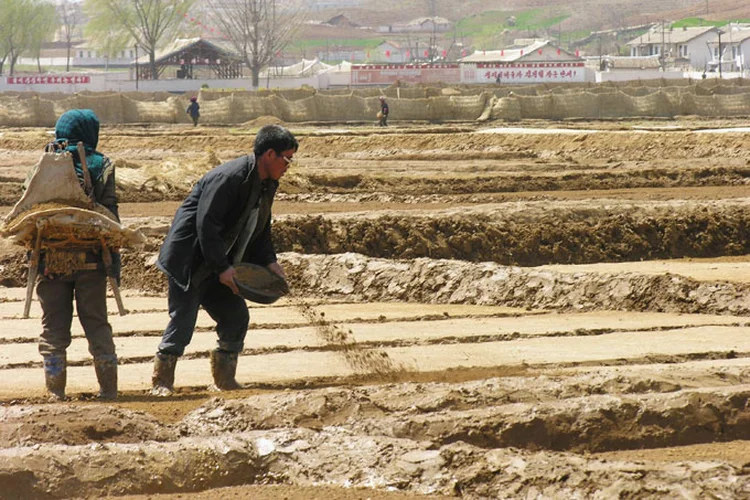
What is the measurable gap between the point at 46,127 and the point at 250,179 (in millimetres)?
36359

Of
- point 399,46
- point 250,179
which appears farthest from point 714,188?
point 399,46

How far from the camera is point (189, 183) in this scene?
20234 mm

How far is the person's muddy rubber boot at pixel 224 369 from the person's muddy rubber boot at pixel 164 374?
11.3 inches

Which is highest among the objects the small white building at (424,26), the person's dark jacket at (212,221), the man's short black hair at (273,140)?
the small white building at (424,26)

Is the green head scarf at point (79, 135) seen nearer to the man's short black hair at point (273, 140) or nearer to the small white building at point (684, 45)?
the man's short black hair at point (273, 140)

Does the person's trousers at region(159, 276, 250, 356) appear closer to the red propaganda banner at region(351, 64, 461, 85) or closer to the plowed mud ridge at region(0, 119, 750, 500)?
the plowed mud ridge at region(0, 119, 750, 500)

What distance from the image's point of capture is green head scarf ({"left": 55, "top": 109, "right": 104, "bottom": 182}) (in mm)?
6531

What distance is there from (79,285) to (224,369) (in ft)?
3.51

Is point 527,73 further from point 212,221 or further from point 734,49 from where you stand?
point 212,221

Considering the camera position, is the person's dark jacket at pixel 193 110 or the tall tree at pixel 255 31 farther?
the tall tree at pixel 255 31

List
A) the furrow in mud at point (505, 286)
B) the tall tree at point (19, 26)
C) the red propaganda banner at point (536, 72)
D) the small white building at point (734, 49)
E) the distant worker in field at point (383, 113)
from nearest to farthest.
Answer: the furrow in mud at point (505, 286), the distant worker in field at point (383, 113), the red propaganda banner at point (536, 72), the small white building at point (734, 49), the tall tree at point (19, 26)

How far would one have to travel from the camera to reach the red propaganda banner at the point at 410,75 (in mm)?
60000

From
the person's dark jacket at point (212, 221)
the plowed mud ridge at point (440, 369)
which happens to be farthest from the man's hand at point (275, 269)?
the plowed mud ridge at point (440, 369)

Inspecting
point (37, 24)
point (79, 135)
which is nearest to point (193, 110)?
point (79, 135)
